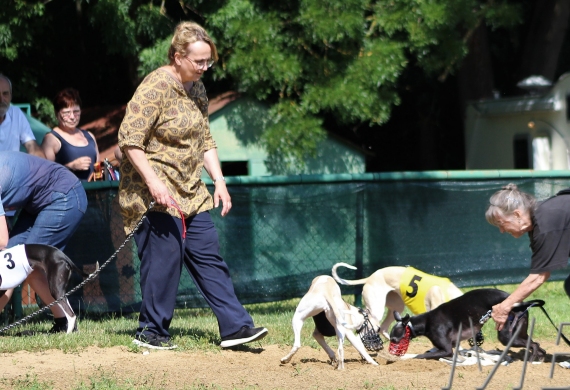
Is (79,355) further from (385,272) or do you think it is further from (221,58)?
(221,58)

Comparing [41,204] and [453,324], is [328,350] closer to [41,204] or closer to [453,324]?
[453,324]

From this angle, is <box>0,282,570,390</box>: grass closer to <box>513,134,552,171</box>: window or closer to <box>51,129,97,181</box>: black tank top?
<box>51,129,97,181</box>: black tank top

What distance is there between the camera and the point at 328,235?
820cm

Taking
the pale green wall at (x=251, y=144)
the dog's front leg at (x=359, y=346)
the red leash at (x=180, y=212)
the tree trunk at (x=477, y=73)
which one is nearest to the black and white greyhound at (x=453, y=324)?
the dog's front leg at (x=359, y=346)

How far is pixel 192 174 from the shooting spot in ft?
18.5

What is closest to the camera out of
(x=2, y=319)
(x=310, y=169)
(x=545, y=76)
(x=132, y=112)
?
(x=132, y=112)

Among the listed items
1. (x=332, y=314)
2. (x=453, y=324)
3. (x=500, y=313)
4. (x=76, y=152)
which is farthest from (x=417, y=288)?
(x=76, y=152)

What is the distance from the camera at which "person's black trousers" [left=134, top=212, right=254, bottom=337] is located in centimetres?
550

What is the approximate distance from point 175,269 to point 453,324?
1.91 metres

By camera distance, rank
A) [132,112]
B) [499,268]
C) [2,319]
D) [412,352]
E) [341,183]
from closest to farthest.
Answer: [132,112]
[412,352]
[2,319]
[341,183]
[499,268]

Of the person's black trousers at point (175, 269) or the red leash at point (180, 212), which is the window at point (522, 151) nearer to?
the person's black trousers at point (175, 269)

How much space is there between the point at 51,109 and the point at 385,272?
7072 mm

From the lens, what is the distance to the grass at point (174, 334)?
4656mm

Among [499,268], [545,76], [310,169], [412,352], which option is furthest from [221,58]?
[545,76]
